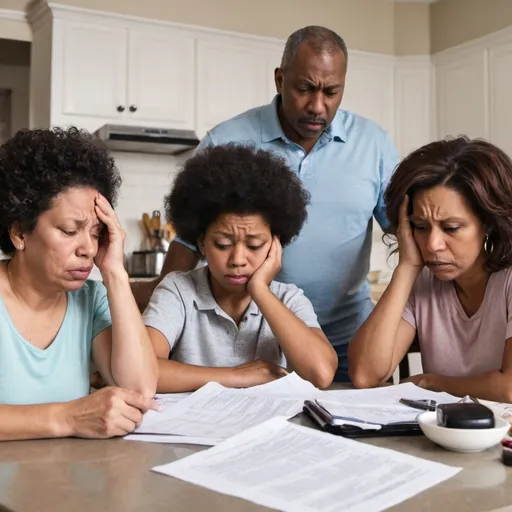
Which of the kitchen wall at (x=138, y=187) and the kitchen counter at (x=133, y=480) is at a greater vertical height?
the kitchen wall at (x=138, y=187)

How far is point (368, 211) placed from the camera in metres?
2.41

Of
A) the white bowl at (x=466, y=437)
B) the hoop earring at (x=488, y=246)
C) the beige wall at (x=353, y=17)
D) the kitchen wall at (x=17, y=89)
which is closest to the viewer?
the white bowl at (x=466, y=437)

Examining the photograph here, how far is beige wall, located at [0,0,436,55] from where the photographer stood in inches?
193

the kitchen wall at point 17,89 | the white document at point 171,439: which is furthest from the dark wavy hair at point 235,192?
the kitchen wall at point 17,89

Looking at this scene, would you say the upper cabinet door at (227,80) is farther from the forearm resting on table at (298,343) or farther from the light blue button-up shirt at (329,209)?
the forearm resting on table at (298,343)

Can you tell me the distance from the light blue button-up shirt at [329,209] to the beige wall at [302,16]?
2722mm

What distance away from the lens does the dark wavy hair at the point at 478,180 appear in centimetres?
183

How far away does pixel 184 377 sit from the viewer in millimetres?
1678

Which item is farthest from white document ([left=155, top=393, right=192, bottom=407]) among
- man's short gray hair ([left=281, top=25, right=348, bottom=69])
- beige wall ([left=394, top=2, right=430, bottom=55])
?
beige wall ([left=394, top=2, right=430, bottom=55])

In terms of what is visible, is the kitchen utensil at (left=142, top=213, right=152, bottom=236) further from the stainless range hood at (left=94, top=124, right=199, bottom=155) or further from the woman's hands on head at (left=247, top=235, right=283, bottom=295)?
the woman's hands on head at (left=247, top=235, right=283, bottom=295)

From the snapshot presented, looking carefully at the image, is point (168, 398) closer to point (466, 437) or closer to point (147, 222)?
point (466, 437)

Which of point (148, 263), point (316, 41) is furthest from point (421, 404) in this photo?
point (148, 263)

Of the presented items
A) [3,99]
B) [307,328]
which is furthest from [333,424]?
[3,99]

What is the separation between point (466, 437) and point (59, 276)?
2.69ft
